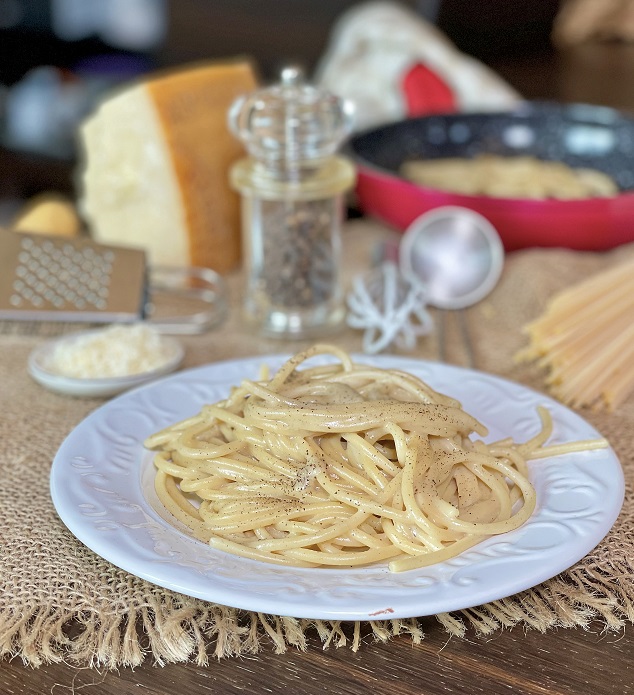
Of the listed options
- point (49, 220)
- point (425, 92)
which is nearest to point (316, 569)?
point (49, 220)

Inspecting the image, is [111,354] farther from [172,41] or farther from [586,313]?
[172,41]

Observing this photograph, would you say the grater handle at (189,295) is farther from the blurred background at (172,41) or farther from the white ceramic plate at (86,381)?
the blurred background at (172,41)

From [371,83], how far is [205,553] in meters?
1.92

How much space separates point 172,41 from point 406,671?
411cm

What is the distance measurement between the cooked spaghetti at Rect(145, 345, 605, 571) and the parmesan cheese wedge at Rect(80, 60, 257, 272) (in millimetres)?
712

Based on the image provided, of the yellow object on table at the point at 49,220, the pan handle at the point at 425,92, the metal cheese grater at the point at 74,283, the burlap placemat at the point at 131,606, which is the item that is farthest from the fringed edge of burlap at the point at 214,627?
the pan handle at the point at 425,92

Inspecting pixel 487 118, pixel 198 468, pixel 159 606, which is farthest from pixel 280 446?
pixel 487 118

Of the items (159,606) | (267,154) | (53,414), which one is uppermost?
(267,154)

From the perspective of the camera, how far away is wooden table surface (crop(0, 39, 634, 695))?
797 mm

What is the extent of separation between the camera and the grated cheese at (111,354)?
134 cm

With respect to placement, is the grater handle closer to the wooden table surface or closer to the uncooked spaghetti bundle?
the uncooked spaghetti bundle

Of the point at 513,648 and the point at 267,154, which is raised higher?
the point at 267,154

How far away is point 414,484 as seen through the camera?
959mm

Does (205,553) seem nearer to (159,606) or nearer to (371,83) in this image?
(159,606)
